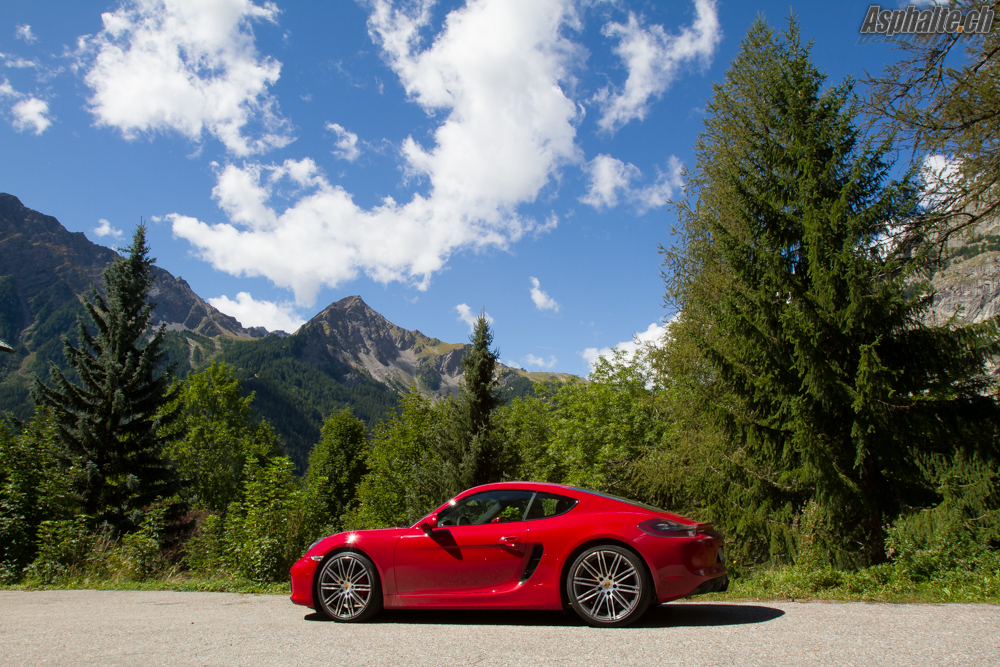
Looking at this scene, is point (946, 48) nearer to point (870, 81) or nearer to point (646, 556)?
point (870, 81)

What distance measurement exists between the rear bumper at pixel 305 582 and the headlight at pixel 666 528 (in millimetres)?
3091

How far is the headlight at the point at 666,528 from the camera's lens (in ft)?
14.8

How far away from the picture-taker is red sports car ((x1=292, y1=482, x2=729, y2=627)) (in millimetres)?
4422

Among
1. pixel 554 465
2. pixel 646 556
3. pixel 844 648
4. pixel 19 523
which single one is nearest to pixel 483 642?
pixel 646 556

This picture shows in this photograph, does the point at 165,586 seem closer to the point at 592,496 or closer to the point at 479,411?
the point at 592,496

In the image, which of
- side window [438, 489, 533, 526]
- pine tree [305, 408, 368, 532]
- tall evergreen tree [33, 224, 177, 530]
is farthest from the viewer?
pine tree [305, 408, 368, 532]

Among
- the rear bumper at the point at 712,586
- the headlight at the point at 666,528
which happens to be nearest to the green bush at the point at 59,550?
the headlight at the point at 666,528

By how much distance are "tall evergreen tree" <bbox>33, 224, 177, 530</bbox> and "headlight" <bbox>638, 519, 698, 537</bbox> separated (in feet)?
72.0

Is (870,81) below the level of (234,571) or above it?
above

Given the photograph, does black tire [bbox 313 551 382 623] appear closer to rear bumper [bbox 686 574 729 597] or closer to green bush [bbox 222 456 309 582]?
rear bumper [bbox 686 574 729 597]

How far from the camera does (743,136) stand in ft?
33.6

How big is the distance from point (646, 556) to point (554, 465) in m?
18.3

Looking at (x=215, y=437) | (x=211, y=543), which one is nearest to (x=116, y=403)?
(x=211, y=543)

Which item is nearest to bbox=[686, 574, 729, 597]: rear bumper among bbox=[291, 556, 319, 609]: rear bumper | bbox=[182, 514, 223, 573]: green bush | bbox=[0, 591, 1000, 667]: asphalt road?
bbox=[0, 591, 1000, 667]: asphalt road
